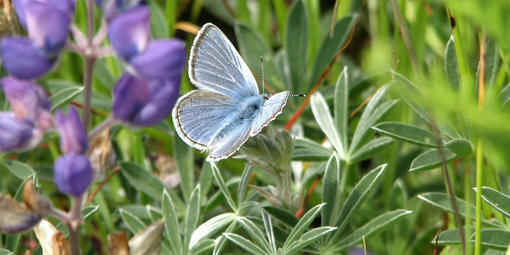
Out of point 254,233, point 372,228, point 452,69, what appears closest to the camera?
point 254,233

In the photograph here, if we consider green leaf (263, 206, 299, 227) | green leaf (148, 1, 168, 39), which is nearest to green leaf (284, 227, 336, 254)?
green leaf (263, 206, 299, 227)

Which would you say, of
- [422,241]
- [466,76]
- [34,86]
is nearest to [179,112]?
[34,86]

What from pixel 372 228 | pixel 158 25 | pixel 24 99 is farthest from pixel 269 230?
pixel 158 25

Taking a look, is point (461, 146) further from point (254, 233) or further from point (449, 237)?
point (254, 233)

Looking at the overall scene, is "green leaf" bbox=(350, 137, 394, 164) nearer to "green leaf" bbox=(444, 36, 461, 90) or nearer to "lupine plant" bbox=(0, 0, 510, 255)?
"lupine plant" bbox=(0, 0, 510, 255)

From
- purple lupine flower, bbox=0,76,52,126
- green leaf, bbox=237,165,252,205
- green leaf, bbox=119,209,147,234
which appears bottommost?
green leaf, bbox=119,209,147,234

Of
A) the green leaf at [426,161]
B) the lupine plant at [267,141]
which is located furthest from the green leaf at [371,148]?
the green leaf at [426,161]

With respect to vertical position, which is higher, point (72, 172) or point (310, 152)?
point (72, 172)
